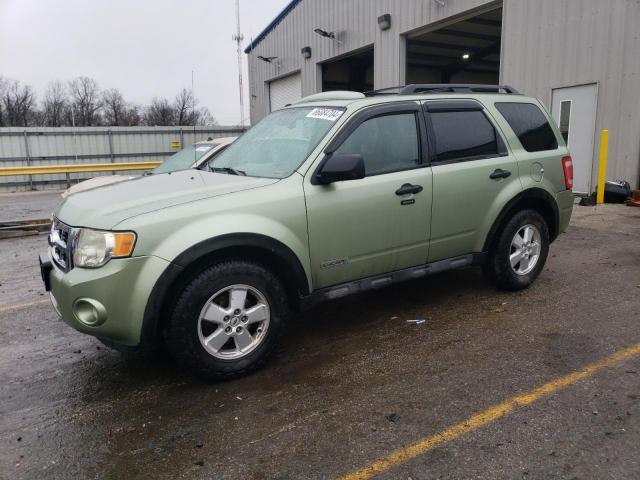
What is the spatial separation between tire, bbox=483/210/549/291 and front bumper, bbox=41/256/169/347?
311 cm

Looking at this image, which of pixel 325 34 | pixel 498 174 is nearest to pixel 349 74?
pixel 325 34

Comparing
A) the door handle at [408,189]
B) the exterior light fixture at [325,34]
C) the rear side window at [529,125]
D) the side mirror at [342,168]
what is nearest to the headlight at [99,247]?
the side mirror at [342,168]

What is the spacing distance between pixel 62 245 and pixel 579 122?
11.1 meters

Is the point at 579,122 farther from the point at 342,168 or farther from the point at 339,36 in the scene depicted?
the point at 342,168

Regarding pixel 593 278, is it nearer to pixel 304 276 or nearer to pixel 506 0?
pixel 304 276

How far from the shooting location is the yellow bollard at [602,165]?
1080 cm

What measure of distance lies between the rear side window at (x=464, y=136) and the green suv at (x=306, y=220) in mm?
13

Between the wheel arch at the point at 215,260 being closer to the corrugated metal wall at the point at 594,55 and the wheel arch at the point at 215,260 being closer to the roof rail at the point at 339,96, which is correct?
the roof rail at the point at 339,96

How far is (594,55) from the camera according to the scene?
1083 centimetres

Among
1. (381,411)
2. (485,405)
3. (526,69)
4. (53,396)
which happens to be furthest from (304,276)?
(526,69)

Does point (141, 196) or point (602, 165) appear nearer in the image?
point (141, 196)

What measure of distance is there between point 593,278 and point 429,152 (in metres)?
2.63

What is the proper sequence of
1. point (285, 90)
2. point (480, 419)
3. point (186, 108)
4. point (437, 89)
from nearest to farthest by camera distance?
point (480, 419) → point (437, 89) → point (285, 90) → point (186, 108)

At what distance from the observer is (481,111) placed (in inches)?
190
